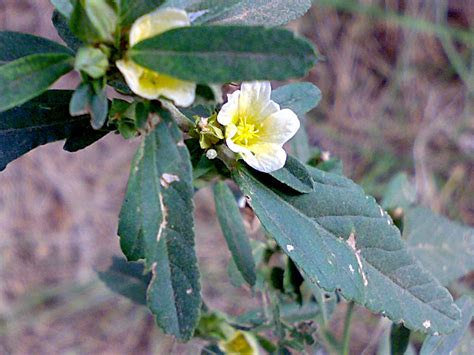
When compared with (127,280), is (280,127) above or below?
above

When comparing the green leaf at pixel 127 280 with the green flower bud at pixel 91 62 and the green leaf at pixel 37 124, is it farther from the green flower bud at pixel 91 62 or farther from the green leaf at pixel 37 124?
the green flower bud at pixel 91 62

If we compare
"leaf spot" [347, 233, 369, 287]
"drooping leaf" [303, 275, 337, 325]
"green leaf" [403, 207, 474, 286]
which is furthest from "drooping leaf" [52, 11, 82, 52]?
"green leaf" [403, 207, 474, 286]

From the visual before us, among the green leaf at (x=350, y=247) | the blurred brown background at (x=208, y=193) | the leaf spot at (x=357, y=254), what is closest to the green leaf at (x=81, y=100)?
the green leaf at (x=350, y=247)

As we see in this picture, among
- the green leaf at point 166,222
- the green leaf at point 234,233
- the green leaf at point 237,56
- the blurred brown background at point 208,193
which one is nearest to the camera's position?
the green leaf at point 237,56

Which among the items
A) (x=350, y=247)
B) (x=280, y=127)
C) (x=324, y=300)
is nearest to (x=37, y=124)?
(x=280, y=127)

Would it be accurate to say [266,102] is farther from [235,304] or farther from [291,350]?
[235,304]

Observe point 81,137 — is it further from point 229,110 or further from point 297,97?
point 297,97
